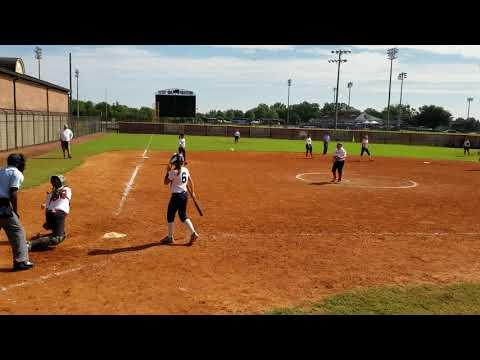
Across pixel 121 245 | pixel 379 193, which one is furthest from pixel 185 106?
pixel 121 245

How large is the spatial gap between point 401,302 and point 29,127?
3816 cm

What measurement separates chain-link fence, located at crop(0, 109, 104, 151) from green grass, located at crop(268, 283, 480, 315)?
1231 inches

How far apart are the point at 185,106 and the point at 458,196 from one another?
5834 centimetres

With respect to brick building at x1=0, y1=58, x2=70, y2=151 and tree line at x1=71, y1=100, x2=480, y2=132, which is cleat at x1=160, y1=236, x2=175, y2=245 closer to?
brick building at x1=0, y1=58, x2=70, y2=151

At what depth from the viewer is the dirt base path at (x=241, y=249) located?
22.9 feet

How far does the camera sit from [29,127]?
37938 mm

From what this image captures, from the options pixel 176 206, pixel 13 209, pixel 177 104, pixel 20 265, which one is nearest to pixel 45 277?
pixel 20 265

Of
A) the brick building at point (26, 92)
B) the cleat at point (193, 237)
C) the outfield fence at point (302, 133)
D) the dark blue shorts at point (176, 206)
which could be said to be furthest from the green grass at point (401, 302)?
the outfield fence at point (302, 133)

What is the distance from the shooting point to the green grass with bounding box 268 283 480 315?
21.4ft

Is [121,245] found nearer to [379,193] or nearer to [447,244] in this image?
[447,244]

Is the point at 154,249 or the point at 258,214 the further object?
the point at 258,214

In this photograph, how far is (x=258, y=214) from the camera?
1353cm

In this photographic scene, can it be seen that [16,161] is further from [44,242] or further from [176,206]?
[176,206]

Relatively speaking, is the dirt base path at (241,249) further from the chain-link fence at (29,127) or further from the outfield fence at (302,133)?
the outfield fence at (302,133)
